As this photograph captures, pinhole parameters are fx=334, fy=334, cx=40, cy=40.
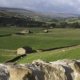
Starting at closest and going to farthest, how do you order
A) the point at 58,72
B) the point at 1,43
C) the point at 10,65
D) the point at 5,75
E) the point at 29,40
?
the point at 5,75 < the point at 10,65 < the point at 58,72 < the point at 1,43 < the point at 29,40

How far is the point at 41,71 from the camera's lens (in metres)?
6.84

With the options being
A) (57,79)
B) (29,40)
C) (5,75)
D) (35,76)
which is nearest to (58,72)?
(57,79)

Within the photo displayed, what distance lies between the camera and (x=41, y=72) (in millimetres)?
6832

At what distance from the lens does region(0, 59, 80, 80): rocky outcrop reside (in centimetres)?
634

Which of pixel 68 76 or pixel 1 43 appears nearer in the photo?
pixel 68 76

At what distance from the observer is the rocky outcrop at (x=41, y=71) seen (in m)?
6.34

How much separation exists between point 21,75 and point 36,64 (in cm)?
73

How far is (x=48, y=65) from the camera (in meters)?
7.12

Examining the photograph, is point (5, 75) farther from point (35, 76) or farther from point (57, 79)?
point (57, 79)

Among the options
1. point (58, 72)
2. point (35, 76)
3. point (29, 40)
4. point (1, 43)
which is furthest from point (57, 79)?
point (29, 40)

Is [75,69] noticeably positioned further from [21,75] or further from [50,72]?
[21,75]

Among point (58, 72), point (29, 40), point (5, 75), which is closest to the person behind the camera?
point (5, 75)

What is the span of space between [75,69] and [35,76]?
1.22m

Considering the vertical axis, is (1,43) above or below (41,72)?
below
